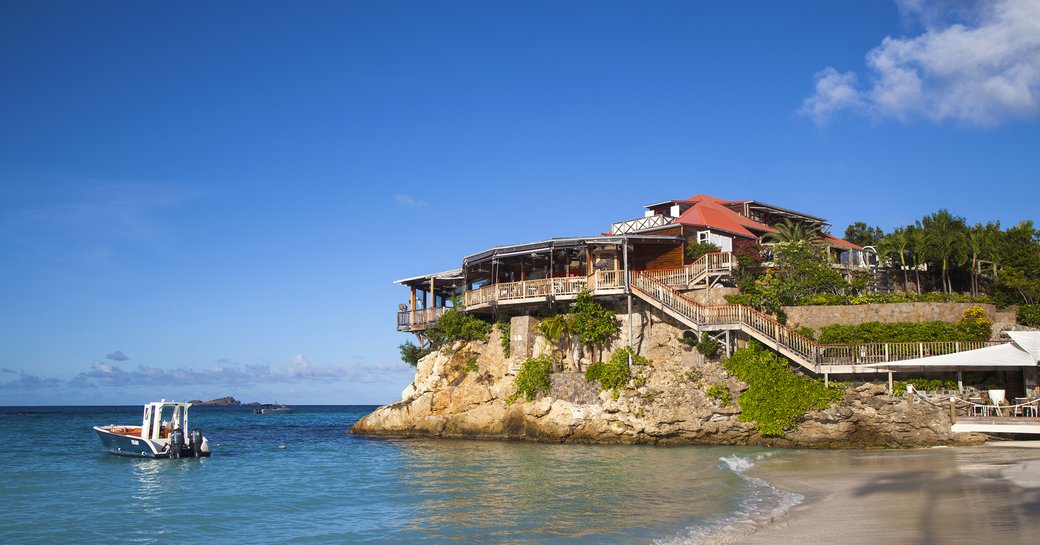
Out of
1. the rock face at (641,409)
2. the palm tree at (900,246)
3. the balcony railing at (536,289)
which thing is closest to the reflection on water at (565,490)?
the rock face at (641,409)

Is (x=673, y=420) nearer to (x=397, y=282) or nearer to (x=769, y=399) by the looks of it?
(x=769, y=399)

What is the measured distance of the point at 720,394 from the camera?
2872 centimetres

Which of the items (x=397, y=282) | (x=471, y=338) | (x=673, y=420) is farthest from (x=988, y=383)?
(x=397, y=282)

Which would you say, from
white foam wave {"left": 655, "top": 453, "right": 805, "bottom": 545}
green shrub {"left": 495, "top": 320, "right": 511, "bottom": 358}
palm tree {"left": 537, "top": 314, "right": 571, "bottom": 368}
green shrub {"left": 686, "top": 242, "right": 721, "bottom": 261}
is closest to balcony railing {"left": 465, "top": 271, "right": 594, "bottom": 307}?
palm tree {"left": 537, "top": 314, "right": 571, "bottom": 368}

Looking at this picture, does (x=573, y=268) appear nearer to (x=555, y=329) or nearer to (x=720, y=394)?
(x=555, y=329)

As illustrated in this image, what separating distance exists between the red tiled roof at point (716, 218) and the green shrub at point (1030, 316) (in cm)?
1218

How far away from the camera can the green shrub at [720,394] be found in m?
28.6

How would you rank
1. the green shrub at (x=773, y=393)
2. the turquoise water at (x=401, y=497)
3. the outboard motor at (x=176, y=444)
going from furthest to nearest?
1. the outboard motor at (x=176, y=444)
2. the green shrub at (x=773, y=393)
3. the turquoise water at (x=401, y=497)

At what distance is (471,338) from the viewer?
36.3m

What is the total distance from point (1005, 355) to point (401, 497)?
64.3 feet

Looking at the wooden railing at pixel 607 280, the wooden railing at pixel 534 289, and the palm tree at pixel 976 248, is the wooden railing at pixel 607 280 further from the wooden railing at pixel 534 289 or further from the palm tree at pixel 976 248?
the palm tree at pixel 976 248

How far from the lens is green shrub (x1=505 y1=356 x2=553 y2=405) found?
3191 centimetres

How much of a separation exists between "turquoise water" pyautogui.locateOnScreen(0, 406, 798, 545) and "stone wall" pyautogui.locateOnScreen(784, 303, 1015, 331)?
6542mm

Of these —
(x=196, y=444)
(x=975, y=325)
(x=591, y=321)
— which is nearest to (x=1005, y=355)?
(x=975, y=325)
